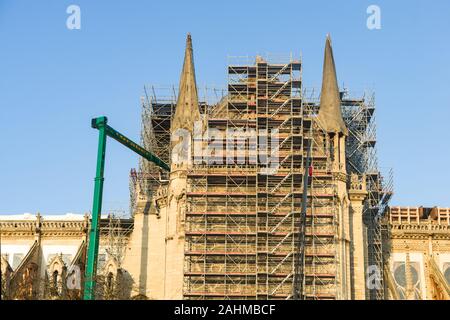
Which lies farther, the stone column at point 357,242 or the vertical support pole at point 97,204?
the stone column at point 357,242

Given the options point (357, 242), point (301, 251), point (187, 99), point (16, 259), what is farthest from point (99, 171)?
point (357, 242)

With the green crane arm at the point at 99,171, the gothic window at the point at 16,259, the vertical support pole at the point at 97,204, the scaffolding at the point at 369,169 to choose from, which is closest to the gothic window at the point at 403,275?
the scaffolding at the point at 369,169

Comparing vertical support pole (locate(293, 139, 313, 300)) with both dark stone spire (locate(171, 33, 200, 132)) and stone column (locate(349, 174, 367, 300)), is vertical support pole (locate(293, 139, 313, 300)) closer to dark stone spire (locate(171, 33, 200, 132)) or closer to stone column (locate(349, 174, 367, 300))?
stone column (locate(349, 174, 367, 300))

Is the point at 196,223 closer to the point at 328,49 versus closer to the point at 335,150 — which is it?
the point at 335,150

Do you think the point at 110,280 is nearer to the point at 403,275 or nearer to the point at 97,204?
the point at 97,204

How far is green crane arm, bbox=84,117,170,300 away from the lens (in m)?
62.5

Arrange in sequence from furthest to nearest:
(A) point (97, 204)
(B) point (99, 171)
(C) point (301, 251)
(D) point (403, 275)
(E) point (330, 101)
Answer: (D) point (403, 275)
(E) point (330, 101)
(B) point (99, 171)
(A) point (97, 204)
(C) point (301, 251)

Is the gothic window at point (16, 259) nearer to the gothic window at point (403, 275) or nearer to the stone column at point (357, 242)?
the stone column at point (357, 242)

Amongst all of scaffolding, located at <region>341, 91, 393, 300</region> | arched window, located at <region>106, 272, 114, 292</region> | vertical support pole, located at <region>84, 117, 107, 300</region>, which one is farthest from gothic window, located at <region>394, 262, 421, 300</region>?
vertical support pole, located at <region>84, 117, 107, 300</region>

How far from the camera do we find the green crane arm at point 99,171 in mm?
62469

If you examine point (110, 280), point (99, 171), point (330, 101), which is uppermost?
point (330, 101)

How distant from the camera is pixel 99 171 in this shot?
65625 mm

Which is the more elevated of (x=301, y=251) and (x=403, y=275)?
(x=403, y=275)
